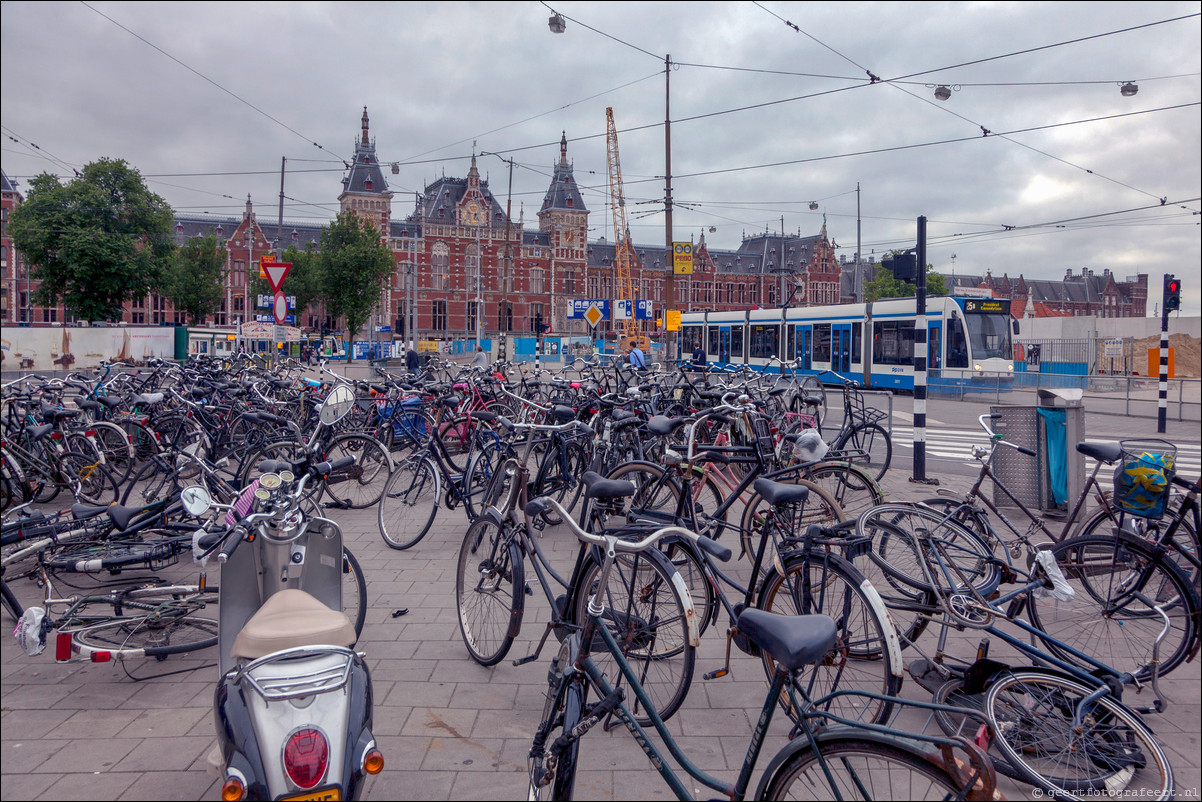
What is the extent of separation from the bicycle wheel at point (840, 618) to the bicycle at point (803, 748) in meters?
0.84

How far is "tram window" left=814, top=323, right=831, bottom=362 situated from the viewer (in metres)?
25.4

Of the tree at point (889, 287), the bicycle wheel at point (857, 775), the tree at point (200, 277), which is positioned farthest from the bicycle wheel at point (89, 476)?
the tree at point (889, 287)

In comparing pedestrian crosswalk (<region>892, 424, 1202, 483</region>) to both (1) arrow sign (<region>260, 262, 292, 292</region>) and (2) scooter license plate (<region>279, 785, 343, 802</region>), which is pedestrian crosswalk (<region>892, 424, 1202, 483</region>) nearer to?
(2) scooter license plate (<region>279, 785, 343, 802</region>)

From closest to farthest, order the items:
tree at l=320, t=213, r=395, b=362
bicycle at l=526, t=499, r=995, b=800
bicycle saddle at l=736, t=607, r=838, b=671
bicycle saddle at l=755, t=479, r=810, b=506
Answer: bicycle at l=526, t=499, r=995, b=800 < bicycle saddle at l=736, t=607, r=838, b=671 < bicycle saddle at l=755, t=479, r=810, b=506 < tree at l=320, t=213, r=395, b=362

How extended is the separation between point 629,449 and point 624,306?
58.8 ft

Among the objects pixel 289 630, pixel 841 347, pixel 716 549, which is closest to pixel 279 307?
pixel 289 630

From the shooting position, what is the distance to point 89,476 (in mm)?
6891

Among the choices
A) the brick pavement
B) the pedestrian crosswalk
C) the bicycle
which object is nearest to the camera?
the bicycle

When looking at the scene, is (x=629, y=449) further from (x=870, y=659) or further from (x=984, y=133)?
(x=984, y=133)

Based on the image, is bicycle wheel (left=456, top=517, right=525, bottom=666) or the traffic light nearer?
bicycle wheel (left=456, top=517, right=525, bottom=666)

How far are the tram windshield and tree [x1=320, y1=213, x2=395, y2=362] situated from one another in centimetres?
3260

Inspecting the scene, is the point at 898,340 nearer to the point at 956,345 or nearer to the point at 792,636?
the point at 956,345

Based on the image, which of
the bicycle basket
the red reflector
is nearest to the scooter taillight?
the red reflector

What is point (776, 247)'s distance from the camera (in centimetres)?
8794
